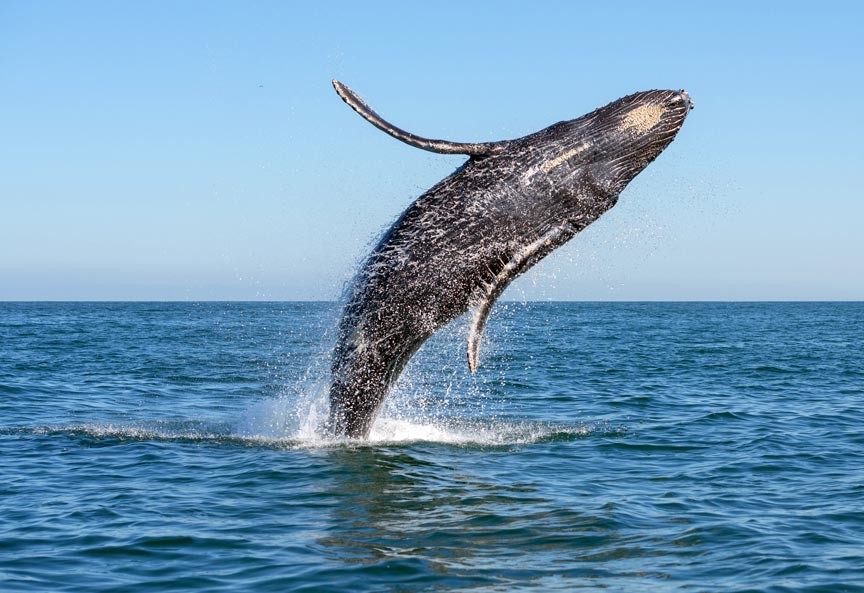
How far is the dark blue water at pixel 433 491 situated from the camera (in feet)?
32.8

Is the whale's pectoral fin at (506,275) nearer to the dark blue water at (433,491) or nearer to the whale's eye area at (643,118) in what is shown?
the whale's eye area at (643,118)

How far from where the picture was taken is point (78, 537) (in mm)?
11102

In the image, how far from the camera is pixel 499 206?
504 inches

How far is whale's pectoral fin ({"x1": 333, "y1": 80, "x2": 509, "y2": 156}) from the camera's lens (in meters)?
12.5

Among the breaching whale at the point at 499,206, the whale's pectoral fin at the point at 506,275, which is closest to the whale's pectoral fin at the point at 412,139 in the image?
the breaching whale at the point at 499,206

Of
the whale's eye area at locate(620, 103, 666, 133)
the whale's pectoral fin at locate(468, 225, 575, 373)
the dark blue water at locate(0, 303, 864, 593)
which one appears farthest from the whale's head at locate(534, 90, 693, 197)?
the dark blue water at locate(0, 303, 864, 593)

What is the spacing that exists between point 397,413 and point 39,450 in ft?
22.7

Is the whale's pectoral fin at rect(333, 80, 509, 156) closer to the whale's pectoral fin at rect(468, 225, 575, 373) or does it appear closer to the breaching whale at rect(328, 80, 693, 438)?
the breaching whale at rect(328, 80, 693, 438)

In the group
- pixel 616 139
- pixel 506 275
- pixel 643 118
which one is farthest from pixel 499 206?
pixel 643 118

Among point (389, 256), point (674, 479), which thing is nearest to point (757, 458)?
point (674, 479)

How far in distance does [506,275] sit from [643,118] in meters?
2.60

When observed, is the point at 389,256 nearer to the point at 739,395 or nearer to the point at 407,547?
the point at 407,547

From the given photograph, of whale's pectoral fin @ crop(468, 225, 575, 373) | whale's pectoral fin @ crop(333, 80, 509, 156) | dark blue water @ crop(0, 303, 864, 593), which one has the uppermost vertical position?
whale's pectoral fin @ crop(333, 80, 509, 156)

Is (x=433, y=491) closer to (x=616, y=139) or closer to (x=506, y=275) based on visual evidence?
(x=506, y=275)
